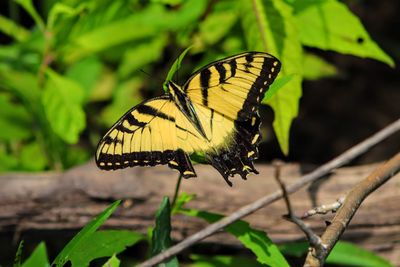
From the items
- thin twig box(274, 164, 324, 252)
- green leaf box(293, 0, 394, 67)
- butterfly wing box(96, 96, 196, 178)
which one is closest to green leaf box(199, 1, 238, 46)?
green leaf box(293, 0, 394, 67)

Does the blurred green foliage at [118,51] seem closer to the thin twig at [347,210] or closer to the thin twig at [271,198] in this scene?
the thin twig at [347,210]

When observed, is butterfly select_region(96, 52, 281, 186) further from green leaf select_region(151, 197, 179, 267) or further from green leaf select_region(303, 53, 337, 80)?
green leaf select_region(303, 53, 337, 80)

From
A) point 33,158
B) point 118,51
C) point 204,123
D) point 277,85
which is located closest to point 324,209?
point 277,85

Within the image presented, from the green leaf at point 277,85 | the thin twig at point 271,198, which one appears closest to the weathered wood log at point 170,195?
the green leaf at point 277,85

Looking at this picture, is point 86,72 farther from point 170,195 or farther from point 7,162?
point 170,195

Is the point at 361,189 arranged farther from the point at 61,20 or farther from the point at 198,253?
the point at 61,20

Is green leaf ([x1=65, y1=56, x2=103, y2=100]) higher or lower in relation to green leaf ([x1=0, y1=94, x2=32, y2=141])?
higher
